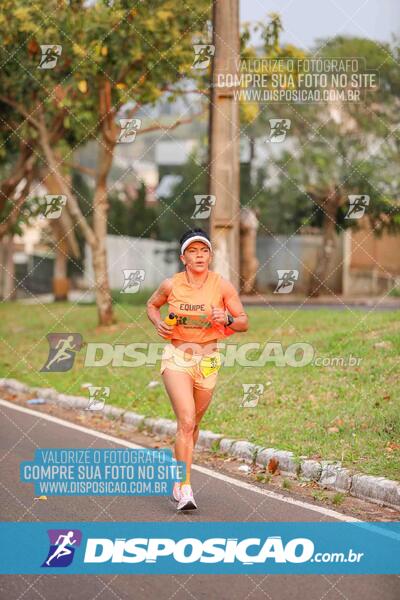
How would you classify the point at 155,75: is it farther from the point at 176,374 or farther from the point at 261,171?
the point at 261,171

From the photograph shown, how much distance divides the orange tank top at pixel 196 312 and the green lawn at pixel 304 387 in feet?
6.80

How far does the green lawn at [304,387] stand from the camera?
9.96 m

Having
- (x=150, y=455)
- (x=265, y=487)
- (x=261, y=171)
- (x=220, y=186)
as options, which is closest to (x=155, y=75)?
(x=220, y=186)

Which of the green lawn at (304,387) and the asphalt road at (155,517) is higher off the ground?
the green lawn at (304,387)

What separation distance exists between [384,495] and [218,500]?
4.30 feet

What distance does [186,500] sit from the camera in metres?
7.59

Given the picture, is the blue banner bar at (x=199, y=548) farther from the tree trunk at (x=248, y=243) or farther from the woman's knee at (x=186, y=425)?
the tree trunk at (x=248, y=243)

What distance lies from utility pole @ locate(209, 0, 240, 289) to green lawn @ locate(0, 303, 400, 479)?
174 cm

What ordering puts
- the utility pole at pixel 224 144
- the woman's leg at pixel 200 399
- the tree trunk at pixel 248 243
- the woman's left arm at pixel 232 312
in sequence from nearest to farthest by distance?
1. the woman's left arm at pixel 232 312
2. the woman's leg at pixel 200 399
3. the utility pole at pixel 224 144
4. the tree trunk at pixel 248 243

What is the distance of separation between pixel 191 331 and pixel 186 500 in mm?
1239

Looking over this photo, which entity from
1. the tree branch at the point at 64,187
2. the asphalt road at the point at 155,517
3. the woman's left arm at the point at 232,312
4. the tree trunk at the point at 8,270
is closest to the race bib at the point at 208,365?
the woman's left arm at the point at 232,312

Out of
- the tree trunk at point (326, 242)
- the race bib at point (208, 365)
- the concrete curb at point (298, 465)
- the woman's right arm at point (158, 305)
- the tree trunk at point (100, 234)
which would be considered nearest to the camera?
the woman's right arm at point (158, 305)

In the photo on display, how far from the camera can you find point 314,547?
6.63 metres

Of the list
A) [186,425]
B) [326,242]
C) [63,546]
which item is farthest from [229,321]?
[326,242]
